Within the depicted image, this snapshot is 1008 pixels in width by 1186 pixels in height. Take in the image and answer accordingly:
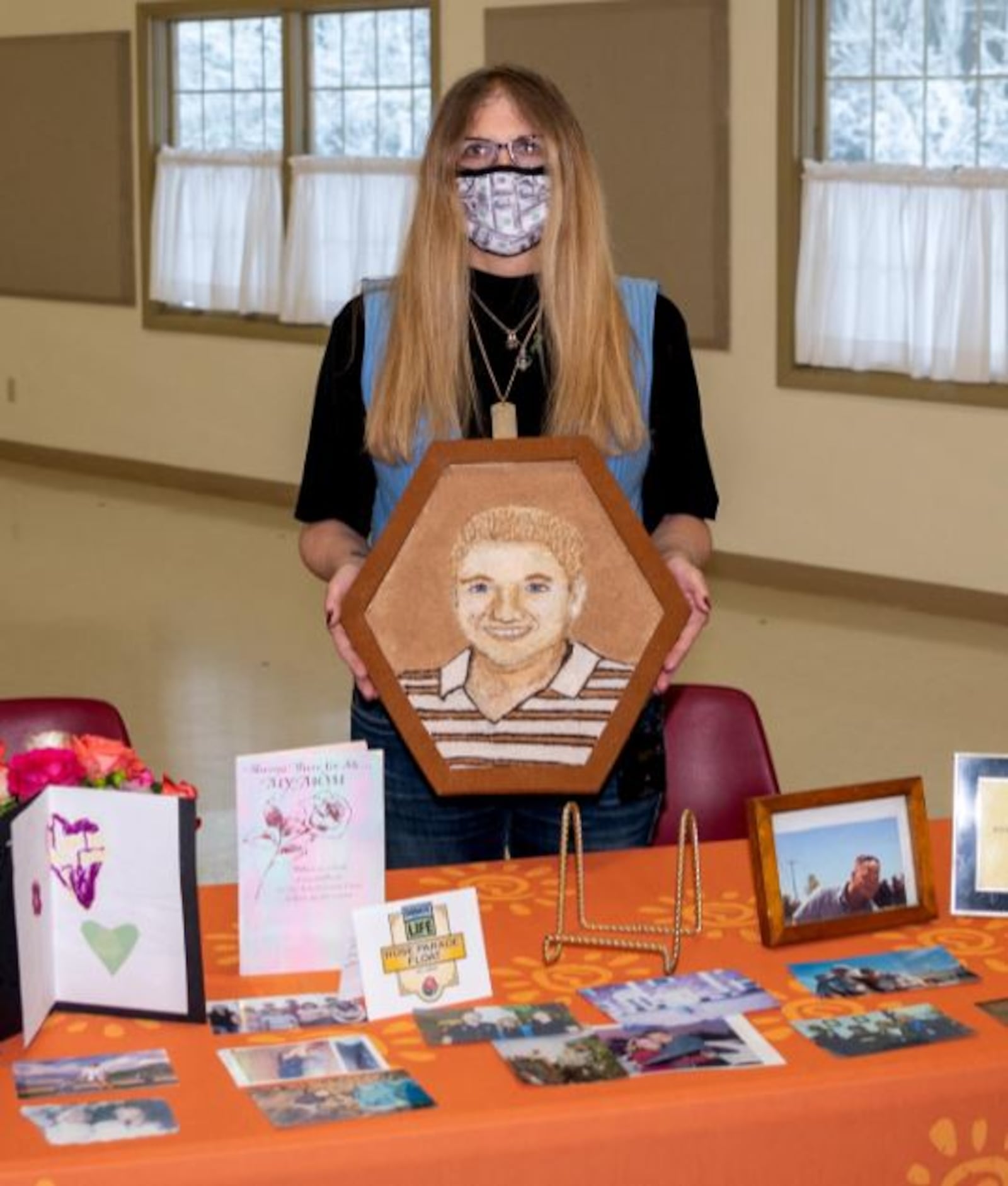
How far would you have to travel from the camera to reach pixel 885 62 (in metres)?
8.41

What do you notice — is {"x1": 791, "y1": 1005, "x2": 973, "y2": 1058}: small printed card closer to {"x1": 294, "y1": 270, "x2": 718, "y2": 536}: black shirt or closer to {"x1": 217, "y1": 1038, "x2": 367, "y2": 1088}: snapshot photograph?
{"x1": 217, "y1": 1038, "x2": 367, "y2": 1088}: snapshot photograph

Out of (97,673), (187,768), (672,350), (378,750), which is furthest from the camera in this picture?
(97,673)

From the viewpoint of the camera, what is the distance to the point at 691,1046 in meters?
2.17

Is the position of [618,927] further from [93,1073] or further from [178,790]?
[93,1073]

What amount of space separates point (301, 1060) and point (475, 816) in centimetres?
67

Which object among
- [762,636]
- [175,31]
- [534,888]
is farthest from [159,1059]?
[175,31]

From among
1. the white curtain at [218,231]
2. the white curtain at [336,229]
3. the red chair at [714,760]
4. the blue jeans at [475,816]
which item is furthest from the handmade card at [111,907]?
the white curtain at [218,231]

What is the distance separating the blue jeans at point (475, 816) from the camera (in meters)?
2.76

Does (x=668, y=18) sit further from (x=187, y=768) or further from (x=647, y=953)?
(x=647, y=953)

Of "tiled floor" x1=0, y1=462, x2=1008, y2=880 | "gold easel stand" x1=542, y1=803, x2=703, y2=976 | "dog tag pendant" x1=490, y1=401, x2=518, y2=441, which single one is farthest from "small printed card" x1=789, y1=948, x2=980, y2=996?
"tiled floor" x1=0, y1=462, x2=1008, y2=880

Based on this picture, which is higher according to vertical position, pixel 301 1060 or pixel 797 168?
pixel 797 168

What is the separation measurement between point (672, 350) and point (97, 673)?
497 cm

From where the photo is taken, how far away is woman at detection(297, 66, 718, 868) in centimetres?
271

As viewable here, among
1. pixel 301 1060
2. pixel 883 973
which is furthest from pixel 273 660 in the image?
pixel 301 1060
